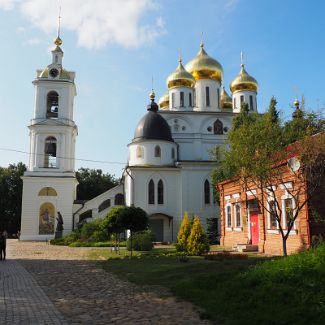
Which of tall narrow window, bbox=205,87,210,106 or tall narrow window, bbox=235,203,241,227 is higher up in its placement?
tall narrow window, bbox=205,87,210,106

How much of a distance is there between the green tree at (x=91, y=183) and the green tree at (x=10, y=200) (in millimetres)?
9736

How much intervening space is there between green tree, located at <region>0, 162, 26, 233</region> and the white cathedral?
19176 mm

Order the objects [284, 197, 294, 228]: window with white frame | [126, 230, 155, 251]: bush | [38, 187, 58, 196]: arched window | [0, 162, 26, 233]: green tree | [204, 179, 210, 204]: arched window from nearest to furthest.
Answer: [284, 197, 294, 228]: window with white frame, [126, 230, 155, 251]: bush, [204, 179, 210, 204]: arched window, [38, 187, 58, 196]: arched window, [0, 162, 26, 233]: green tree

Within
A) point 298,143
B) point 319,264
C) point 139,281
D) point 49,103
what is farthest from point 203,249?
point 49,103

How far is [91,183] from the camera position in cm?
6562

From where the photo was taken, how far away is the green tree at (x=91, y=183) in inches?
2552

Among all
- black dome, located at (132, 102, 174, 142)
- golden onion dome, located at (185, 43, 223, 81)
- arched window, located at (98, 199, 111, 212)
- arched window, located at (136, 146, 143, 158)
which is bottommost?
arched window, located at (98, 199, 111, 212)

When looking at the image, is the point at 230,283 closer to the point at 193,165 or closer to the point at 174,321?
the point at 174,321

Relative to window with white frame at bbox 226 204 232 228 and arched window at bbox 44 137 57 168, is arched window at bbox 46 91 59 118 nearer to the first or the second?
arched window at bbox 44 137 57 168

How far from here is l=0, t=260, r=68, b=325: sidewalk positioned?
725 centimetres

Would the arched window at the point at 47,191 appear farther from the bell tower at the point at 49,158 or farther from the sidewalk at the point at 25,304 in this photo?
the sidewalk at the point at 25,304

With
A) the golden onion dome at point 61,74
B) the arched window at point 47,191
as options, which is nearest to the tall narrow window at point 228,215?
the arched window at point 47,191

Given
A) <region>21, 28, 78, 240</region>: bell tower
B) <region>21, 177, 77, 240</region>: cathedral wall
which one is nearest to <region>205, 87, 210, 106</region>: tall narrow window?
<region>21, 28, 78, 240</region>: bell tower

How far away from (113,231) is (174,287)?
1209cm
